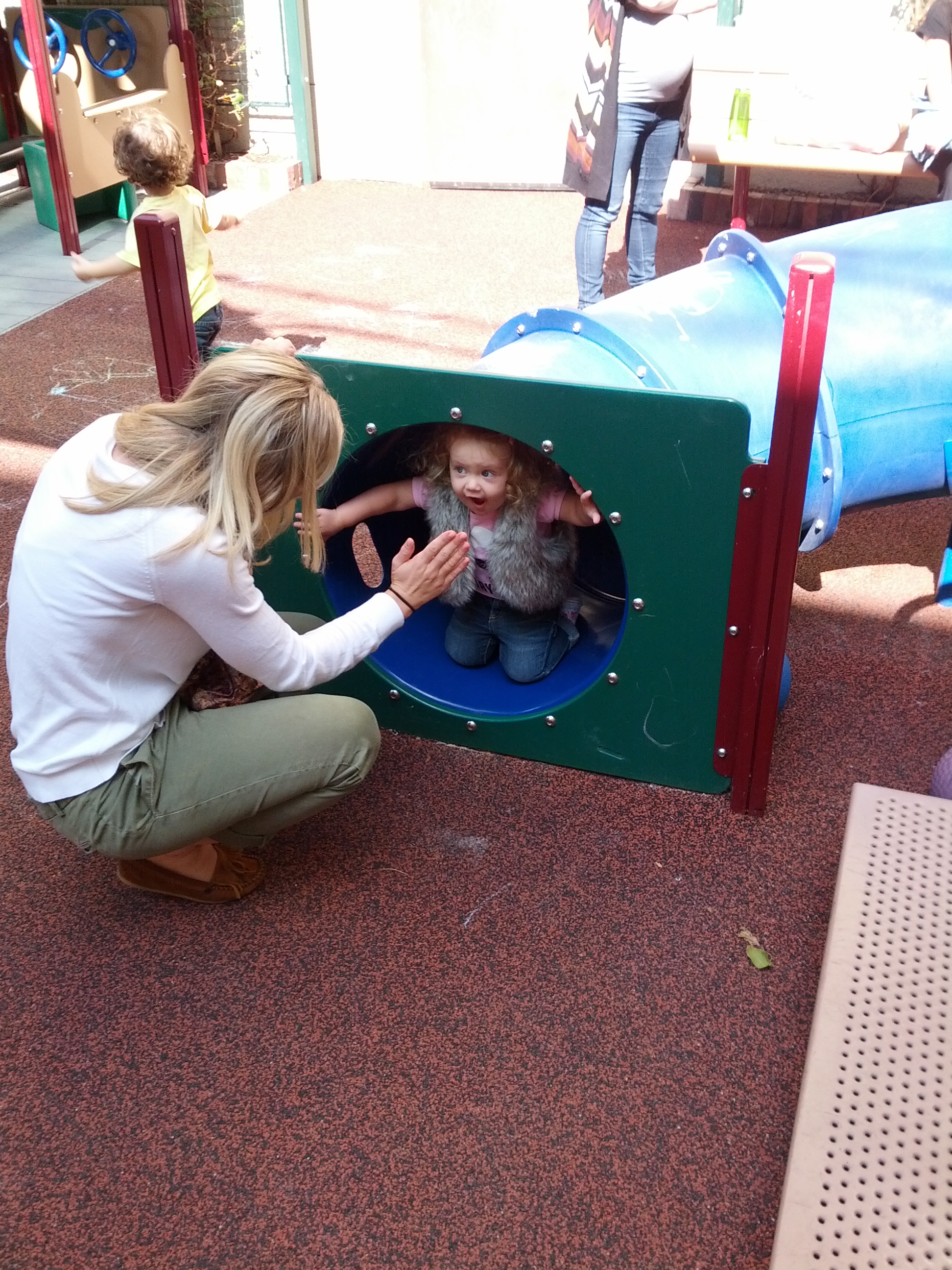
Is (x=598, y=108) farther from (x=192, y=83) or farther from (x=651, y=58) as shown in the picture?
(x=192, y=83)

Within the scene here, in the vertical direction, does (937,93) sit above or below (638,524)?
above

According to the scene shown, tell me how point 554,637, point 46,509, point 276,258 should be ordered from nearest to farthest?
point 46,509 → point 554,637 → point 276,258

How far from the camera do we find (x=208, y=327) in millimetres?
3926

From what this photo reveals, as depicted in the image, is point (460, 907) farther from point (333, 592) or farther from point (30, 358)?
point (30, 358)

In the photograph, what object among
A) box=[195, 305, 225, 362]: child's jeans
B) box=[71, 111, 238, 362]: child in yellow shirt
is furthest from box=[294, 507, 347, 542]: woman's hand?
box=[195, 305, 225, 362]: child's jeans

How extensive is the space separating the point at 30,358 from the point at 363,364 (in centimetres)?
288

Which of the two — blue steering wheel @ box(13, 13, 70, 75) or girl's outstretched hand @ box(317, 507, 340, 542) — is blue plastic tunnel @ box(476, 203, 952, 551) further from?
blue steering wheel @ box(13, 13, 70, 75)

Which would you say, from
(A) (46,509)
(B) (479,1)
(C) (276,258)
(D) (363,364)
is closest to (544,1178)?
(A) (46,509)

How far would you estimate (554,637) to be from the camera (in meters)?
2.63

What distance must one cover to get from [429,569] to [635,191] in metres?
3.00

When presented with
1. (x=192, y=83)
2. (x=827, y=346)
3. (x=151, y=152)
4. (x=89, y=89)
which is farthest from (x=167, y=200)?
(x=192, y=83)

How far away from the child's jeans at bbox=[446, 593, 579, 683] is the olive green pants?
0.65 m

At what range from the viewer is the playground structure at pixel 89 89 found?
18.0 ft

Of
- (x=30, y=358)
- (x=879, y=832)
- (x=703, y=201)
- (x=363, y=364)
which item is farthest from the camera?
(x=703, y=201)
